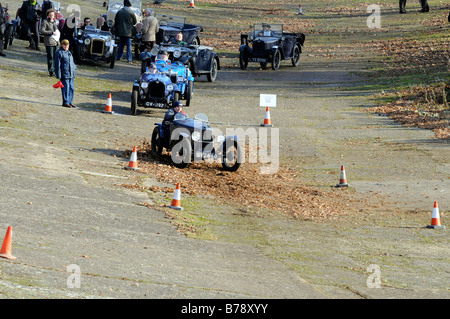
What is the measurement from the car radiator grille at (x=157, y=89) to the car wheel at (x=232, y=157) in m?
5.46

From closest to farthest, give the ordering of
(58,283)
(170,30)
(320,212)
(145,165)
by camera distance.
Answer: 1. (58,283)
2. (320,212)
3. (145,165)
4. (170,30)

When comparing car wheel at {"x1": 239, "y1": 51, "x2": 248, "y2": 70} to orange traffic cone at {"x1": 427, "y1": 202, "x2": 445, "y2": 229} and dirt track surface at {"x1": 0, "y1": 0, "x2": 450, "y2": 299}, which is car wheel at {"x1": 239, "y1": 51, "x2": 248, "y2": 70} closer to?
dirt track surface at {"x1": 0, "y1": 0, "x2": 450, "y2": 299}

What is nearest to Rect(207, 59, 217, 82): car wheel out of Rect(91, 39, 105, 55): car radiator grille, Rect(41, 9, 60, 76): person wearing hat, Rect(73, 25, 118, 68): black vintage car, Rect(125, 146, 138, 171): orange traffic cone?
Rect(73, 25, 118, 68): black vintage car

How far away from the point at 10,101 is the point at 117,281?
12673 mm

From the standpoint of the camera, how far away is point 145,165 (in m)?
16.6

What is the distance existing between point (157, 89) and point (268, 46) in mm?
10698

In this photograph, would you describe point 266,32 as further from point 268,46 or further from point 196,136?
point 196,136

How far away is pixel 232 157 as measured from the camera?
16.7 metres

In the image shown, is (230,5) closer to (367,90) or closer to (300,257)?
(367,90)

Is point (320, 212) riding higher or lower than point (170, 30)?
lower

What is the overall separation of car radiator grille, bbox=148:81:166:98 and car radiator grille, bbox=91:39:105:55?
732 centimetres

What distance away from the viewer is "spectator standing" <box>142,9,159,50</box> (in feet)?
94.4

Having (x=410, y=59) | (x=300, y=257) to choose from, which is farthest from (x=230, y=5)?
(x=300, y=257)

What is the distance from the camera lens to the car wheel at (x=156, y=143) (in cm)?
1724
